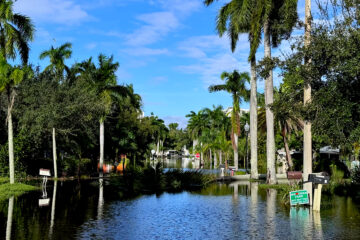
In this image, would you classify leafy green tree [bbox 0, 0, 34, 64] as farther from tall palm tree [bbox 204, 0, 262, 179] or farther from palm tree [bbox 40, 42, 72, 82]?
tall palm tree [bbox 204, 0, 262, 179]

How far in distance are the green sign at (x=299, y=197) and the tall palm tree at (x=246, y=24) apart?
11591mm

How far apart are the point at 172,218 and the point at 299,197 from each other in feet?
17.8

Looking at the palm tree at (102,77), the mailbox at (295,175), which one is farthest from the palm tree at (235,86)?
the mailbox at (295,175)

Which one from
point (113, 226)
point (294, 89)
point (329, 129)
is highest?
point (294, 89)

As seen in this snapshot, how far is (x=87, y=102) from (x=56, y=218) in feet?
82.1

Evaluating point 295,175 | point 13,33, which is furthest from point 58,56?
point 295,175

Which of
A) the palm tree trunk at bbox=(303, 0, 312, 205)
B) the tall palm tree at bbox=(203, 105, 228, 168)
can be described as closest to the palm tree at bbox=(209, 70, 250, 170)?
the tall palm tree at bbox=(203, 105, 228, 168)

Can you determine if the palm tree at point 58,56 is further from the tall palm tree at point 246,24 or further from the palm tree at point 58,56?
the tall palm tree at point 246,24

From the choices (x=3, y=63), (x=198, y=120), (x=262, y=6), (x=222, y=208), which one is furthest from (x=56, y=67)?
(x=198, y=120)

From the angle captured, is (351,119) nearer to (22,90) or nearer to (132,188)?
(132,188)

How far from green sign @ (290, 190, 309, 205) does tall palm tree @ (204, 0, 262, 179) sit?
1159 centimetres

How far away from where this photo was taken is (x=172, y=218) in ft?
54.0

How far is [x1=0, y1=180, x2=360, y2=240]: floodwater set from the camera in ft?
42.8

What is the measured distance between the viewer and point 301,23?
18938mm
